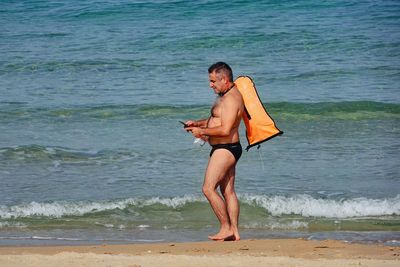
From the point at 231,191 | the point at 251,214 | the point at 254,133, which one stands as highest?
the point at 254,133

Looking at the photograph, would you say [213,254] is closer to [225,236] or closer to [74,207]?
[225,236]

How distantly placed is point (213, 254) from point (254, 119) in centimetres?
128

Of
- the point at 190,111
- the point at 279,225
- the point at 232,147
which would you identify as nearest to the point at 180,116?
the point at 190,111

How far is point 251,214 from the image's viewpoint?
9.51 metres

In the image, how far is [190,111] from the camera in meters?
14.8

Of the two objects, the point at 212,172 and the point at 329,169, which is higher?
the point at 212,172

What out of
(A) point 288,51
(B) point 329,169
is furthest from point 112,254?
(A) point 288,51

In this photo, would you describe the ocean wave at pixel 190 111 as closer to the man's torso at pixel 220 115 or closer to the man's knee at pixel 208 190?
the man's torso at pixel 220 115

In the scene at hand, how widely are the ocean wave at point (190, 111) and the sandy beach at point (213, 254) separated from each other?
20.6 ft

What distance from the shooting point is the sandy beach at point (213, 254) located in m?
6.82

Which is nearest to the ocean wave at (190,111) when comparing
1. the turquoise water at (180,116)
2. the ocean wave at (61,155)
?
the turquoise water at (180,116)

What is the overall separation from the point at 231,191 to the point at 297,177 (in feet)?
8.68

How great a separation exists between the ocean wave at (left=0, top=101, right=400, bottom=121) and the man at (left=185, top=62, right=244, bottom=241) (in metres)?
6.32

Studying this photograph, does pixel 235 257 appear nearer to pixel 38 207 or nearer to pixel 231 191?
pixel 231 191
